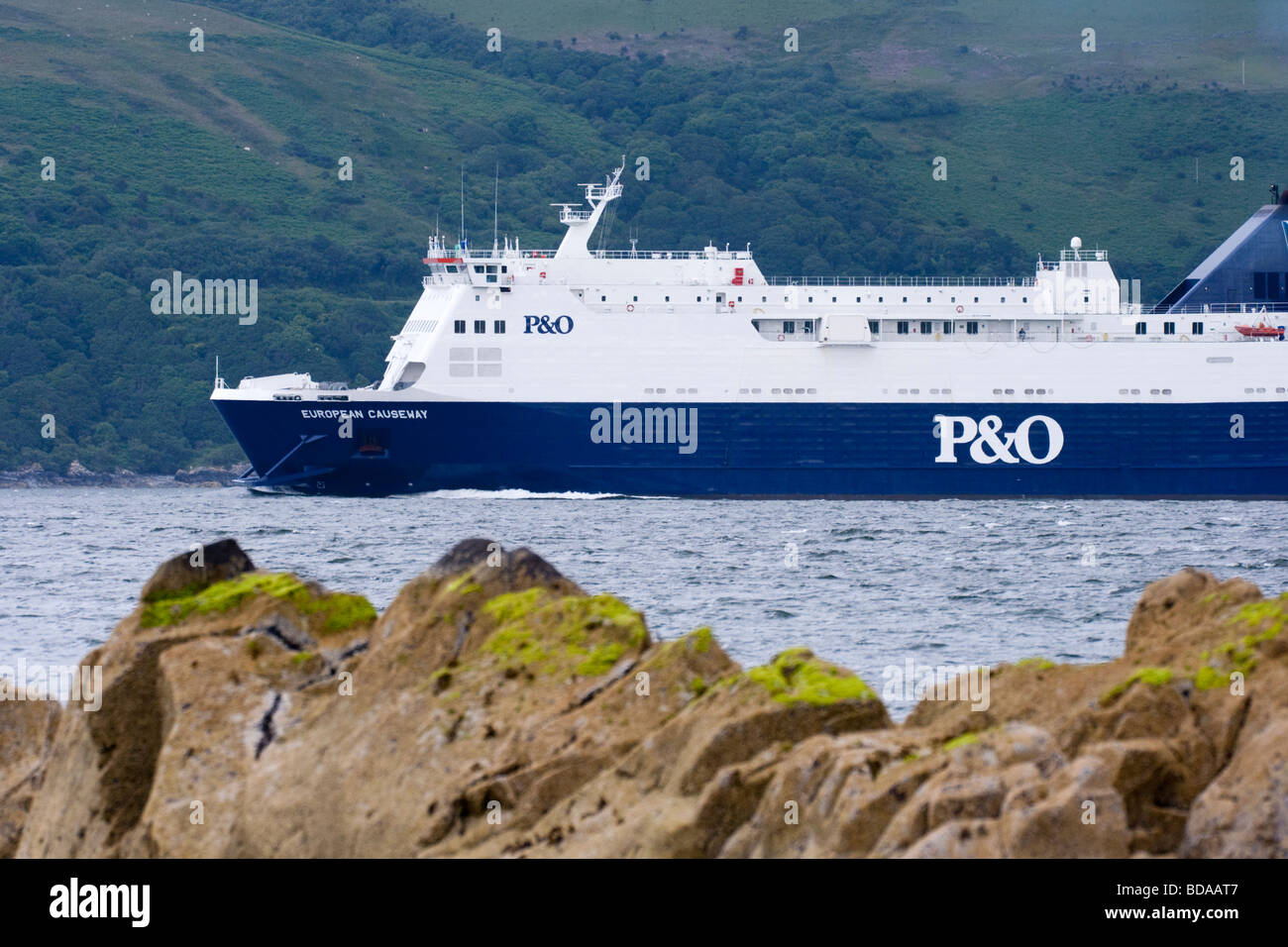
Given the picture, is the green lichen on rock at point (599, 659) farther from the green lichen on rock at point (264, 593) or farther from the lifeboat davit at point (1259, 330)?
the lifeboat davit at point (1259, 330)

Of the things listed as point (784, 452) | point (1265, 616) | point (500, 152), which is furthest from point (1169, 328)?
point (500, 152)

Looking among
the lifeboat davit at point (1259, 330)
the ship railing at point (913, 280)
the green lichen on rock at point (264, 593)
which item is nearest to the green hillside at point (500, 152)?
the ship railing at point (913, 280)

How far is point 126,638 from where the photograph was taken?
9484mm

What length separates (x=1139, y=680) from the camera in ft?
27.2

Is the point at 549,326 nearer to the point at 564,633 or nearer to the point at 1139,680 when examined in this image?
the point at 564,633

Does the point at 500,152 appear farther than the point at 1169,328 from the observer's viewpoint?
Yes

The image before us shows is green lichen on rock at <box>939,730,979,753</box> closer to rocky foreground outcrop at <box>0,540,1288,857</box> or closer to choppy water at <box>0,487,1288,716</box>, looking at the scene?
rocky foreground outcrop at <box>0,540,1288,857</box>

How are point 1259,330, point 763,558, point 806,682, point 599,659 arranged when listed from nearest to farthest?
1. point 806,682
2. point 599,659
3. point 763,558
4. point 1259,330

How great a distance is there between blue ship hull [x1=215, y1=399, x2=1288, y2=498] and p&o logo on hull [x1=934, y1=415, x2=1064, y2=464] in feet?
0.15

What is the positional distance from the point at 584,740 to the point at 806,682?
3.27ft

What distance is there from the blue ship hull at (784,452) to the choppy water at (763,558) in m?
0.82

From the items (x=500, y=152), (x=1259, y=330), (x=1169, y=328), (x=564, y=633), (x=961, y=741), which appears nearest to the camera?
(x=961, y=741)

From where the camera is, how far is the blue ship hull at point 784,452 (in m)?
38.3

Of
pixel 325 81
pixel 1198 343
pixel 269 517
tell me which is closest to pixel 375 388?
pixel 269 517
